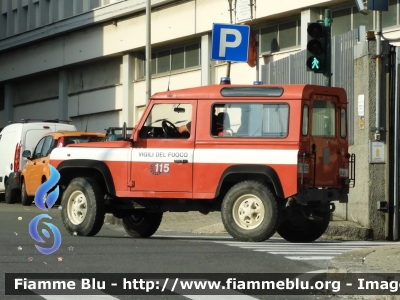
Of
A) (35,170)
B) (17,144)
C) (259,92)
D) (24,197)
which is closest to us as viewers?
(259,92)

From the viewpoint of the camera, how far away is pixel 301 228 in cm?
1628

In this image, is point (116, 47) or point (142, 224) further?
point (116, 47)

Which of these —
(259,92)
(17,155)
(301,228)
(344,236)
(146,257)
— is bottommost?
(146,257)

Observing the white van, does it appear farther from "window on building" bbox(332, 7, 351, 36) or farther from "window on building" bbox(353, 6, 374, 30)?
"window on building" bbox(353, 6, 374, 30)

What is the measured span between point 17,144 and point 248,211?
1490 cm

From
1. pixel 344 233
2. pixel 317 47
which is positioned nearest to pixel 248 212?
pixel 344 233

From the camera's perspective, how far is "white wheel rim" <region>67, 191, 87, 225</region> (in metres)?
16.4

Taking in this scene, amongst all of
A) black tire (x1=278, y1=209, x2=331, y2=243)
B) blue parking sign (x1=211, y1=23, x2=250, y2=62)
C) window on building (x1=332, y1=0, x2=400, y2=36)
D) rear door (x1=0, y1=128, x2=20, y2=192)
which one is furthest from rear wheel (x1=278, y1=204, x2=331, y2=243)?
window on building (x1=332, y1=0, x2=400, y2=36)

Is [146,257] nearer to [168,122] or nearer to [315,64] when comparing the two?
[168,122]

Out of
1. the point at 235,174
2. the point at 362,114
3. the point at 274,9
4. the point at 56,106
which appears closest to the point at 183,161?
the point at 235,174

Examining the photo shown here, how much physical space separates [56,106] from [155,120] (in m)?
34.5

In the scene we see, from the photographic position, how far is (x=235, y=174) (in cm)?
1545

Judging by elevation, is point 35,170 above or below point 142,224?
above

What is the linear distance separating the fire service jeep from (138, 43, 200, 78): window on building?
23.7 metres
